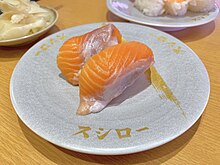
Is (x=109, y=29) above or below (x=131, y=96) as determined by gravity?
above

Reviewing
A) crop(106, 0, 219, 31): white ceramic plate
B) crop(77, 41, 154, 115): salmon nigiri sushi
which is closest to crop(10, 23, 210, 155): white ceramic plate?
crop(77, 41, 154, 115): salmon nigiri sushi

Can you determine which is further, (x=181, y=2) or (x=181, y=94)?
(x=181, y=2)

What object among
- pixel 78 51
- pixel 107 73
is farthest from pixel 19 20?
pixel 107 73

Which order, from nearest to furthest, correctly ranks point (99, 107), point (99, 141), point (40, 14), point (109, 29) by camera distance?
point (99, 141) < point (99, 107) < point (109, 29) < point (40, 14)

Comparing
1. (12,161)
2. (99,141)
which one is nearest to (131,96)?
(99,141)

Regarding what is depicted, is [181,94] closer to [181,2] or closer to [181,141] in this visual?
[181,141]
